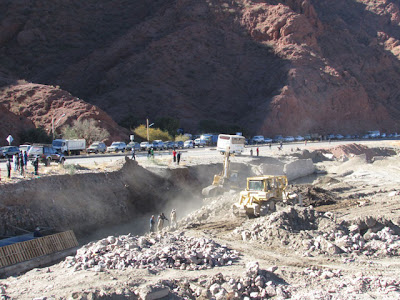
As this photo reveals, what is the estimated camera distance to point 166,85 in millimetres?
76500

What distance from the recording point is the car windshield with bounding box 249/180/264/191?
19531 millimetres

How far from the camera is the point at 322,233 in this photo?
51.0 ft

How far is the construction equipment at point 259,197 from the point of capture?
754 inches

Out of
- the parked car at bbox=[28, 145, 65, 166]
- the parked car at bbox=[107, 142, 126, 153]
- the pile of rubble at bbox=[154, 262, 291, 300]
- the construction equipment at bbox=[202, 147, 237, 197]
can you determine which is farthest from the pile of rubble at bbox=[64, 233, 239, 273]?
the parked car at bbox=[107, 142, 126, 153]

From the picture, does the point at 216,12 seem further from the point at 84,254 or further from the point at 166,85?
the point at 84,254

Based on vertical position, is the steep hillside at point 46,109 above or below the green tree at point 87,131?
above

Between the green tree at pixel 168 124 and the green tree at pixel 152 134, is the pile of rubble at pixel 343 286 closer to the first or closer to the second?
the green tree at pixel 152 134

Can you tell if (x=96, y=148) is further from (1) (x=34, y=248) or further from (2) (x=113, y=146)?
(1) (x=34, y=248)

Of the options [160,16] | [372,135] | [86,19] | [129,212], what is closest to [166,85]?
[160,16]

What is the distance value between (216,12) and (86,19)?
28932 millimetres

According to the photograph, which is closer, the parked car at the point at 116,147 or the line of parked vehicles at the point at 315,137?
the parked car at the point at 116,147

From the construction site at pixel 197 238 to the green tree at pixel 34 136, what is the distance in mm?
19910

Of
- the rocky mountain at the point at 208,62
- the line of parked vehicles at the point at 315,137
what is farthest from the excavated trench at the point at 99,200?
the rocky mountain at the point at 208,62

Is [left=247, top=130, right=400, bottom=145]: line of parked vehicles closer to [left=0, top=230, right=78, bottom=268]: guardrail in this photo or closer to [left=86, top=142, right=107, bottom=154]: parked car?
[left=86, top=142, right=107, bottom=154]: parked car
